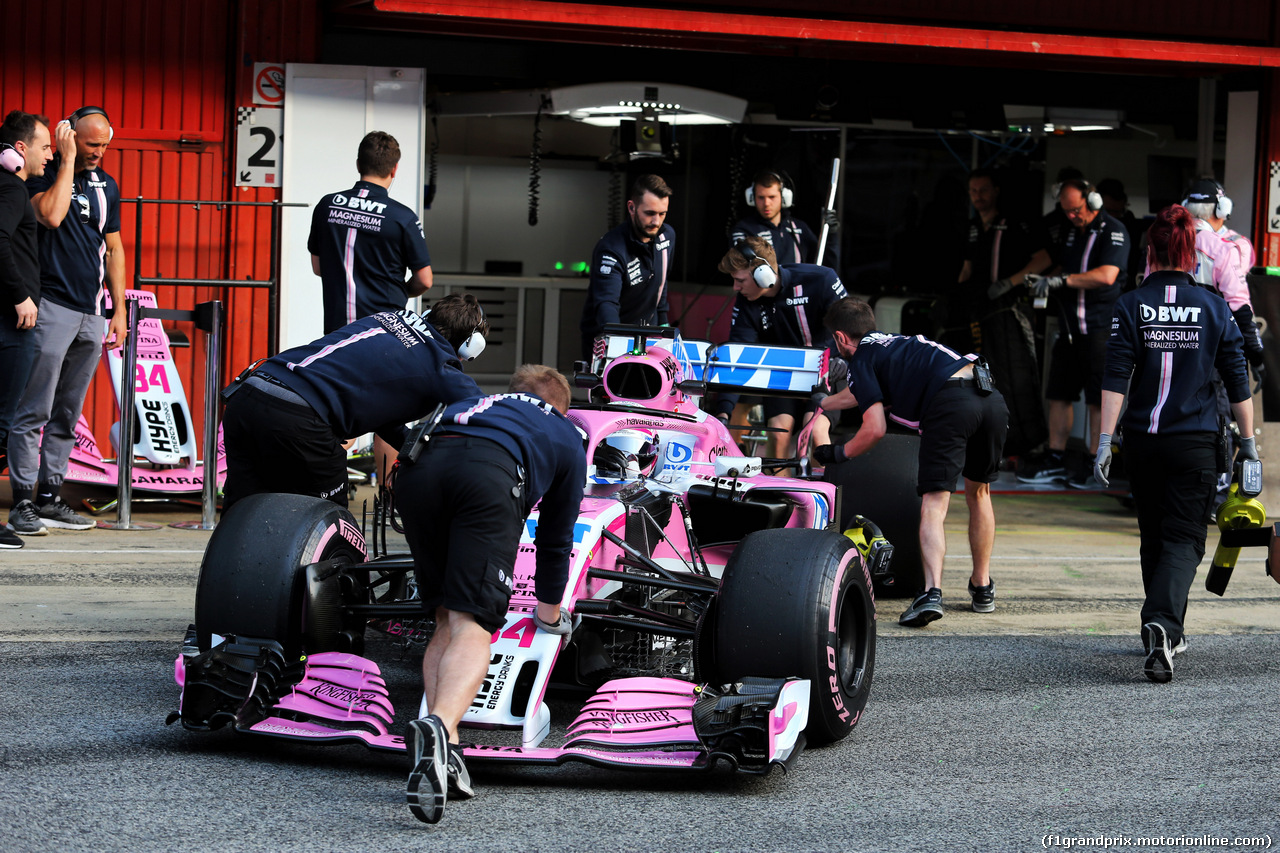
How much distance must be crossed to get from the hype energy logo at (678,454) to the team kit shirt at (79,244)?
11.8ft

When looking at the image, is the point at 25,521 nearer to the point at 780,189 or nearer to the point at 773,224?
the point at 773,224

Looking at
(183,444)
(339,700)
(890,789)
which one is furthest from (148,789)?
(183,444)

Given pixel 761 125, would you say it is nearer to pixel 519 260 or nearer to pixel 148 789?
pixel 519 260

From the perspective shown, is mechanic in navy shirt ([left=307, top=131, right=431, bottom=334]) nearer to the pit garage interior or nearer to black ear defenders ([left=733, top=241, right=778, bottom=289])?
the pit garage interior

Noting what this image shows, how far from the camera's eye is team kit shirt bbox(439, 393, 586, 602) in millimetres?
4418

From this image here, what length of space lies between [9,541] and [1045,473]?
714 cm

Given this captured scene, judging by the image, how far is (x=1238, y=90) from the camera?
11.6 m

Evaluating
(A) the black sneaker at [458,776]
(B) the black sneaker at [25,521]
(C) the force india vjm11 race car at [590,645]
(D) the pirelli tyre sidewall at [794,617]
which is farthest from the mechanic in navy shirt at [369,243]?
(A) the black sneaker at [458,776]

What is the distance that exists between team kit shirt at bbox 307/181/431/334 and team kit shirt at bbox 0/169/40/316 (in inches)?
55.8

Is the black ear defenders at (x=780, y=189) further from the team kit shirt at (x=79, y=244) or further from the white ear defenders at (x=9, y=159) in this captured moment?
the white ear defenders at (x=9, y=159)

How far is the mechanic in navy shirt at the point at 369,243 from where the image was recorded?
7.38 meters

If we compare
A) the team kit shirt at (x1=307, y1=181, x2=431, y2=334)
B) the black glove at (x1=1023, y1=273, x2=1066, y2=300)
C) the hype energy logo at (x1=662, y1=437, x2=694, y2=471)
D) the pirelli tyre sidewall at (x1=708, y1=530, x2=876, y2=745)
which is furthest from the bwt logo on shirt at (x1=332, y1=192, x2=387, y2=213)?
the black glove at (x1=1023, y1=273, x2=1066, y2=300)

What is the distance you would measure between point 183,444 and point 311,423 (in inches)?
154

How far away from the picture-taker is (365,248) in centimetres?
743
